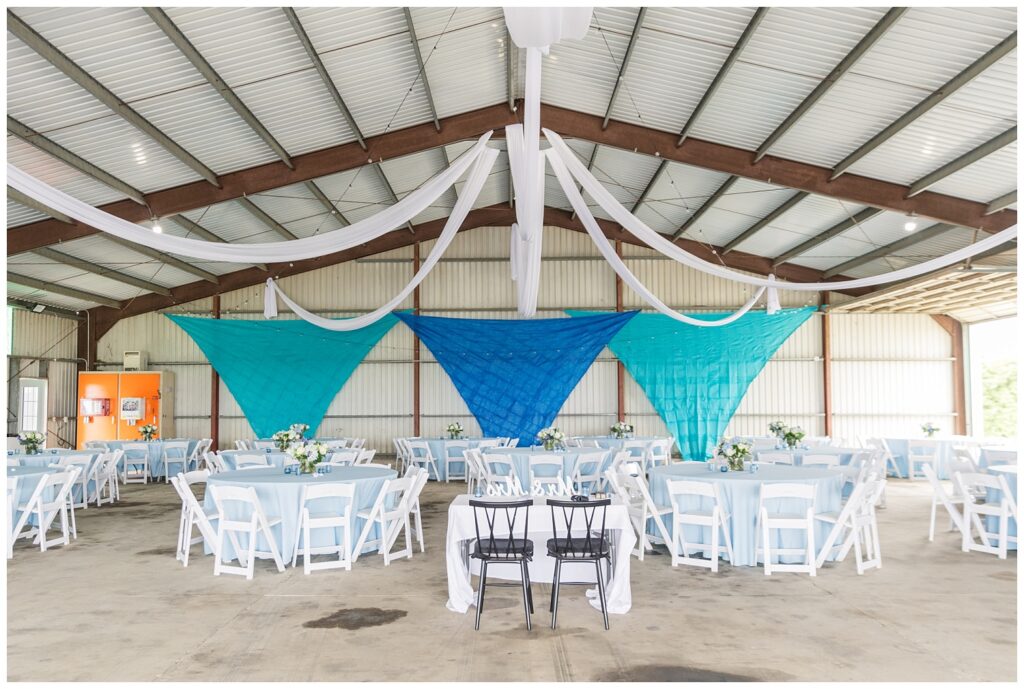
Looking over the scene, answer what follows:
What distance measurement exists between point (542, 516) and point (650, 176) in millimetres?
8712

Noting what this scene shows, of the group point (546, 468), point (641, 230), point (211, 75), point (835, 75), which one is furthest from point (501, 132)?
point (546, 468)

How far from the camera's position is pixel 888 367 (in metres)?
15.8

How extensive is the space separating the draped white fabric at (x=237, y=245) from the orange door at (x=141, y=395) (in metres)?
9.91

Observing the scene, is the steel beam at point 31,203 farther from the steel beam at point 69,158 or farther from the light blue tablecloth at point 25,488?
the light blue tablecloth at point 25,488

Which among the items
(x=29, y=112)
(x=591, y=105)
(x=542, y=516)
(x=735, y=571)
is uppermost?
(x=591, y=105)

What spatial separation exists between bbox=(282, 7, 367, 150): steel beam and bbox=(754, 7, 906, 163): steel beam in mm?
5251

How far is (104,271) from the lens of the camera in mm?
13430

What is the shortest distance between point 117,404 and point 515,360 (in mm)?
8254

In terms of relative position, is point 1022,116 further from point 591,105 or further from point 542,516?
point 591,105

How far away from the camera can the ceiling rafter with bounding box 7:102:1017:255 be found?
10000 mm

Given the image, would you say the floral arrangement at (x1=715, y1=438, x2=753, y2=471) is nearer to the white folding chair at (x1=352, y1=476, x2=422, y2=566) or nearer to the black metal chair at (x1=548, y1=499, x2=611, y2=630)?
the black metal chair at (x1=548, y1=499, x2=611, y2=630)

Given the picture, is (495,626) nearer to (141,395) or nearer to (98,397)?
(141,395)

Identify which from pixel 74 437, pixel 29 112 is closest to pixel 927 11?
pixel 29 112

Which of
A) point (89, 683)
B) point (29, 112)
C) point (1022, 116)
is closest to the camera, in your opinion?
point (89, 683)
